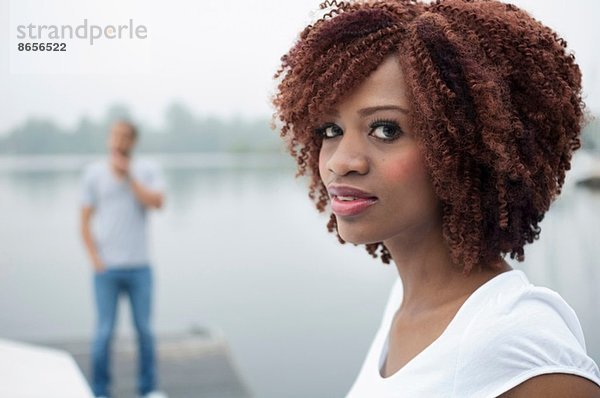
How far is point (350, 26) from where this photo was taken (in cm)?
104

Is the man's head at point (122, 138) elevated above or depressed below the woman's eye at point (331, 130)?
above

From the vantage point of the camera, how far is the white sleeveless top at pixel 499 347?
92cm

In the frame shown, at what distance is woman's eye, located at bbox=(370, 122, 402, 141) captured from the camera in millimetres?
1018

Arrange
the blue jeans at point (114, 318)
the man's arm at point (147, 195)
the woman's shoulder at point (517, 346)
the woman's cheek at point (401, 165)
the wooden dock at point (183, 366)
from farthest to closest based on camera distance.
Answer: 1. the wooden dock at point (183, 366)
2. the blue jeans at point (114, 318)
3. the man's arm at point (147, 195)
4. the woman's cheek at point (401, 165)
5. the woman's shoulder at point (517, 346)

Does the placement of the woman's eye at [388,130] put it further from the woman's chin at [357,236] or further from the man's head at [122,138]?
the man's head at [122,138]

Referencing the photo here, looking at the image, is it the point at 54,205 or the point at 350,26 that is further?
the point at 54,205

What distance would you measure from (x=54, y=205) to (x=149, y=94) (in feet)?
2.66

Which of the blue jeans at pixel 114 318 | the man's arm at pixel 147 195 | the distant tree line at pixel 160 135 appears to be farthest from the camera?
the distant tree line at pixel 160 135

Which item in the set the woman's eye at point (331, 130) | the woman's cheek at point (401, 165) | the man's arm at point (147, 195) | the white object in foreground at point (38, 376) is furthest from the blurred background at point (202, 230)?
the woman's cheek at point (401, 165)

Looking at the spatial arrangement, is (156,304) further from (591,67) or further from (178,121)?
(591,67)

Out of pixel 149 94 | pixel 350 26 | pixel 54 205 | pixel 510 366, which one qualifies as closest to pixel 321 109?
pixel 350 26

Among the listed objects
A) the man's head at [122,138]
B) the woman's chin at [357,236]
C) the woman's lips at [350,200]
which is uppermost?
the man's head at [122,138]

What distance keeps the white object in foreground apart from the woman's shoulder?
1.44m

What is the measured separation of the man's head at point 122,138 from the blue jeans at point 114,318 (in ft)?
1.73
